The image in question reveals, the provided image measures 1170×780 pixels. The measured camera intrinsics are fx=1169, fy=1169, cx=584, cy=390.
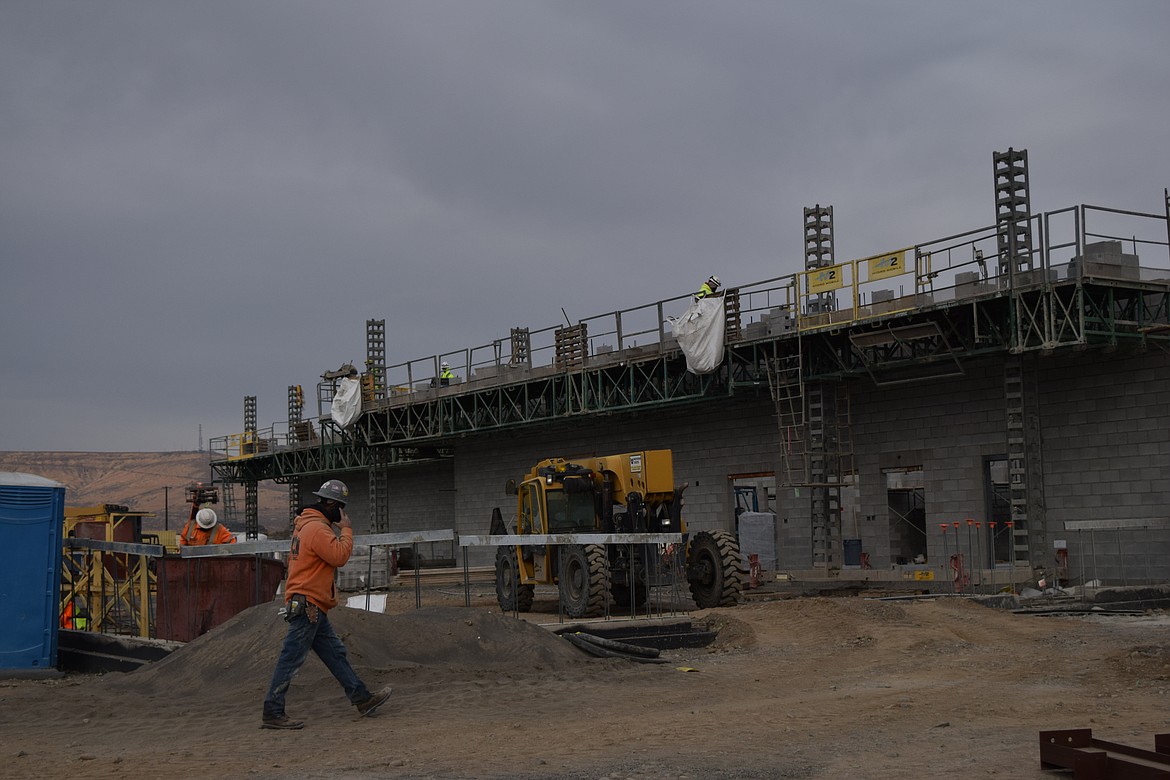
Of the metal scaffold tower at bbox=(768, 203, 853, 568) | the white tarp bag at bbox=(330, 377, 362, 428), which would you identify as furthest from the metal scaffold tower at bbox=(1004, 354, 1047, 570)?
the white tarp bag at bbox=(330, 377, 362, 428)

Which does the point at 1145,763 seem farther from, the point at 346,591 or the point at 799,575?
the point at 346,591

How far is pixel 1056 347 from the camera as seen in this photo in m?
20.1

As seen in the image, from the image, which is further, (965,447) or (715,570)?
(965,447)

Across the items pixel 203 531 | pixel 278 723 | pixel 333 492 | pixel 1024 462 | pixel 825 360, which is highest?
pixel 825 360

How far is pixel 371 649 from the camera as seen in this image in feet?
36.2

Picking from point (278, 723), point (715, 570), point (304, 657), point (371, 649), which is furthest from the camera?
point (715, 570)

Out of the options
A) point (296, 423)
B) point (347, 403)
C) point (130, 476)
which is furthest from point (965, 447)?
point (130, 476)

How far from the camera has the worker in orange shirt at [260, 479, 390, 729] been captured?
340 inches

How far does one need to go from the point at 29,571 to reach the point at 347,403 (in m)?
28.0

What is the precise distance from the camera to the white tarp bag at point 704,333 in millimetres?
26375

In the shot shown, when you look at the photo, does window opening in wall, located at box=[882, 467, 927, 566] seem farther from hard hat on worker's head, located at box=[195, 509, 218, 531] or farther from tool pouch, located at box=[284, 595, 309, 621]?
tool pouch, located at box=[284, 595, 309, 621]

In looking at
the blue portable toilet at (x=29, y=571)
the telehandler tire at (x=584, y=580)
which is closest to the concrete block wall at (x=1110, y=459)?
the telehandler tire at (x=584, y=580)

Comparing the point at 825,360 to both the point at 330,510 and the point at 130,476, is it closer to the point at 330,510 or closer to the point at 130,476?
the point at 330,510

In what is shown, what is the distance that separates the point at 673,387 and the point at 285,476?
94.2 feet
